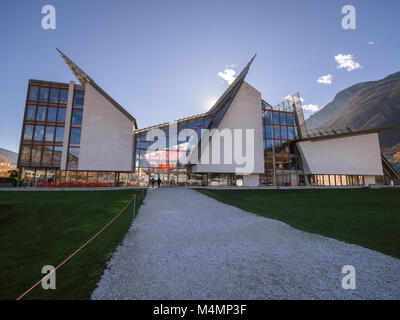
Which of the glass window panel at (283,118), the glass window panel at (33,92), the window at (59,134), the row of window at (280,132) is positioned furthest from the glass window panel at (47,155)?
the glass window panel at (283,118)

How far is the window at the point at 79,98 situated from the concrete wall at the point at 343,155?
1748 inches

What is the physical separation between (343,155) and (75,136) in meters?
54.9

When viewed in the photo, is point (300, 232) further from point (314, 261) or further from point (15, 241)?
point (15, 241)

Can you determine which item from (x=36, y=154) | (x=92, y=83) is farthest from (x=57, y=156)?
(x=92, y=83)

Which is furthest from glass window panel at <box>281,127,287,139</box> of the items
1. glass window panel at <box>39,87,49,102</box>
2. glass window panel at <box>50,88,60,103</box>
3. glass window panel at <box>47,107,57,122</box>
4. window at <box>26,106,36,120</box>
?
window at <box>26,106,36,120</box>

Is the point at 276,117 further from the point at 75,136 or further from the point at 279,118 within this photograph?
the point at 75,136

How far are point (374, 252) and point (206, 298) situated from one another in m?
4.56

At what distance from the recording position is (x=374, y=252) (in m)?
4.29

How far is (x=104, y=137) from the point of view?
3102 cm

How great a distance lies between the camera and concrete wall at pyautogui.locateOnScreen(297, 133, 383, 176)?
36812mm

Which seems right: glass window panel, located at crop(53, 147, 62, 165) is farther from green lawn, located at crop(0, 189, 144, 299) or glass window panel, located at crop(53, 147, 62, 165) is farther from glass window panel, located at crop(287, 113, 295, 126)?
glass window panel, located at crop(287, 113, 295, 126)

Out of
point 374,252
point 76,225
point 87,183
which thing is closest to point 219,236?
point 374,252

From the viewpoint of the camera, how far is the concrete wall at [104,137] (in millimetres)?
30172

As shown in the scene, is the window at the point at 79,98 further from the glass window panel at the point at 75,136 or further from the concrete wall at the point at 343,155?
the concrete wall at the point at 343,155
